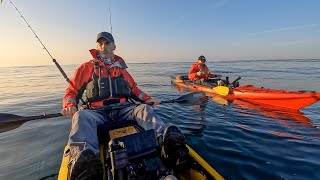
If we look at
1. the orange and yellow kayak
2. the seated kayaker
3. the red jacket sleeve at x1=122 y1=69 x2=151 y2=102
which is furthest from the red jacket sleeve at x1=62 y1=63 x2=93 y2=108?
the orange and yellow kayak

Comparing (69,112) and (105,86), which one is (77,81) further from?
(69,112)

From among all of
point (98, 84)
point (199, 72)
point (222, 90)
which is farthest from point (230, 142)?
point (199, 72)

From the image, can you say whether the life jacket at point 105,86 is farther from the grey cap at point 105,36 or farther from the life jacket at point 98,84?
the grey cap at point 105,36

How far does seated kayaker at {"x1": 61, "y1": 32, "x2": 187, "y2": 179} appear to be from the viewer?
9.70ft

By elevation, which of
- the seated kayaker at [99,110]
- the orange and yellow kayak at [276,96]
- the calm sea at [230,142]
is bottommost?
the calm sea at [230,142]

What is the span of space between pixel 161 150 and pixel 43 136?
627 centimetres

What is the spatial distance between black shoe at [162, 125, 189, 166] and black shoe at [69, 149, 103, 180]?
948mm

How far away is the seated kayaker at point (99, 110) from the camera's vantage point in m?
2.96

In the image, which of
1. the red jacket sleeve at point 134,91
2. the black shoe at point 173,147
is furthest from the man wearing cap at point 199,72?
the black shoe at point 173,147

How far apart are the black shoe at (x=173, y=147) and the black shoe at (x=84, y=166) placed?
948 millimetres

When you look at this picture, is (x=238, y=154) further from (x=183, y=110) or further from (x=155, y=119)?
(x=183, y=110)

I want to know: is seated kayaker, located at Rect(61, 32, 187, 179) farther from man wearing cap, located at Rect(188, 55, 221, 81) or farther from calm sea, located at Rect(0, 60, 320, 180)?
man wearing cap, located at Rect(188, 55, 221, 81)

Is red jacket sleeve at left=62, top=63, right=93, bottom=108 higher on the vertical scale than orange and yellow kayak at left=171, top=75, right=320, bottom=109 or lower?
higher

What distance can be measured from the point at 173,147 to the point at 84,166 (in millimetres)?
1216
